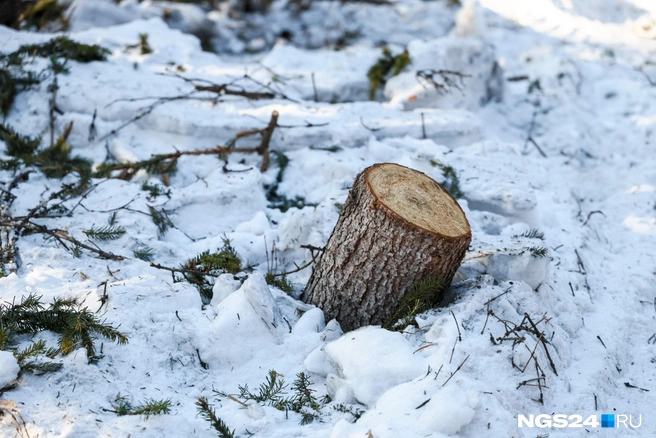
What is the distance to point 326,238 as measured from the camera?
3.52 m

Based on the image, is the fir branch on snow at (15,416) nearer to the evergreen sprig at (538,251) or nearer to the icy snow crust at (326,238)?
the icy snow crust at (326,238)

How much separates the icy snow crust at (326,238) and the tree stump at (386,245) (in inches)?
7.3

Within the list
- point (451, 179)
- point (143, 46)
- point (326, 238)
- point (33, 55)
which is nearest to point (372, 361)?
point (326, 238)

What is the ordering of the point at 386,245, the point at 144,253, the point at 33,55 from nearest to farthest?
the point at 386,245, the point at 144,253, the point at 33,55

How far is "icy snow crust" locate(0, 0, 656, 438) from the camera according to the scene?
7.97ft

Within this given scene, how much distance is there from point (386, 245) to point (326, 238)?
750mm

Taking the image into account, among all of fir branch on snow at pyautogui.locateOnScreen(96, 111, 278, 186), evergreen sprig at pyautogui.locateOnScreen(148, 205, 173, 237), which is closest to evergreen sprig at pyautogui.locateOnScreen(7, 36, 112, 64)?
fir branch on snow at pyautogui.locateOnScreen(96, 111, 278, 186)

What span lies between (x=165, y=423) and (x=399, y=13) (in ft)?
26.3

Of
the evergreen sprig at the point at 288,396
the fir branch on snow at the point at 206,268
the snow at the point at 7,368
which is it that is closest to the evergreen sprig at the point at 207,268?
the fir branch on snow at the point at 206,268

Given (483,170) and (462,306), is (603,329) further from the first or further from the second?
(483,170)

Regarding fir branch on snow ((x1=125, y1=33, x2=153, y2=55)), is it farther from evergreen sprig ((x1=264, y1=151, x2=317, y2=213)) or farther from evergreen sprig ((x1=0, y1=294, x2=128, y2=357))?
evergreen sprig ((x1=0, y1=294, x2=128, y2=357))

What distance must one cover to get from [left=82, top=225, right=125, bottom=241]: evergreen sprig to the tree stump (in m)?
1.26

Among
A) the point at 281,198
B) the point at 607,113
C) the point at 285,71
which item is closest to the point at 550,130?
the point at 607,113

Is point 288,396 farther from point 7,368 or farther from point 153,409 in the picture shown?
point 7,368
